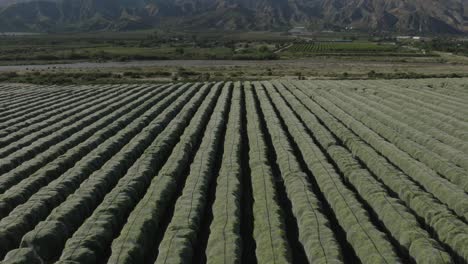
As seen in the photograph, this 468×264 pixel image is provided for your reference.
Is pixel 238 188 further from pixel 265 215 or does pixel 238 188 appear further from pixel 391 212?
pixel 391 212

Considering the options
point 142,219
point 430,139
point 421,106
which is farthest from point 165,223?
point 421,106

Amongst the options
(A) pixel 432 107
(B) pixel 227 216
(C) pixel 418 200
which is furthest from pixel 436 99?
(B) pixel 227 216

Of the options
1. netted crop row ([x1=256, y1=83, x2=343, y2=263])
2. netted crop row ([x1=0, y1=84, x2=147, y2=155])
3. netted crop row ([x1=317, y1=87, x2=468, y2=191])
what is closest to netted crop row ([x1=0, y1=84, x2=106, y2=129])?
netted crop row ([x1=0, y1=84, x2=147, y2=155])

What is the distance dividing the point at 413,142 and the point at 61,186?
71.4 feet

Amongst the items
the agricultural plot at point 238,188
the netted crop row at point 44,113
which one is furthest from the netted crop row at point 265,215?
the netted crop row at point 44,113

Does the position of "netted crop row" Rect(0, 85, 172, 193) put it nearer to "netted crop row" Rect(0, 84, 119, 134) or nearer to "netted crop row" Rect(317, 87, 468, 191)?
"netted crop row" Rect(0, 84, 119, 134)

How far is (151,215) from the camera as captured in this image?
703 inches

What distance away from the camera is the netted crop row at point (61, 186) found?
17797 millimetres

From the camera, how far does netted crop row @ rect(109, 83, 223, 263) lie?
1544cm

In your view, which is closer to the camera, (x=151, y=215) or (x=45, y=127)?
(x=151, y=215)

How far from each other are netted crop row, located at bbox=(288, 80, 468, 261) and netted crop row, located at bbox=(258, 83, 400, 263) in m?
2.54

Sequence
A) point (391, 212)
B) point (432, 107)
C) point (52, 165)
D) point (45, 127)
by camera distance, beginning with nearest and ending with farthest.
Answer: point (391, 212), point (52, 165), point (45, 127), point (432, 107)

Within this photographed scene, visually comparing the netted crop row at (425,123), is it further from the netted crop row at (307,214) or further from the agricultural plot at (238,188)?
the netted crop row at (307,214)

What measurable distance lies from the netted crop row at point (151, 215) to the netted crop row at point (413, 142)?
13604mm
